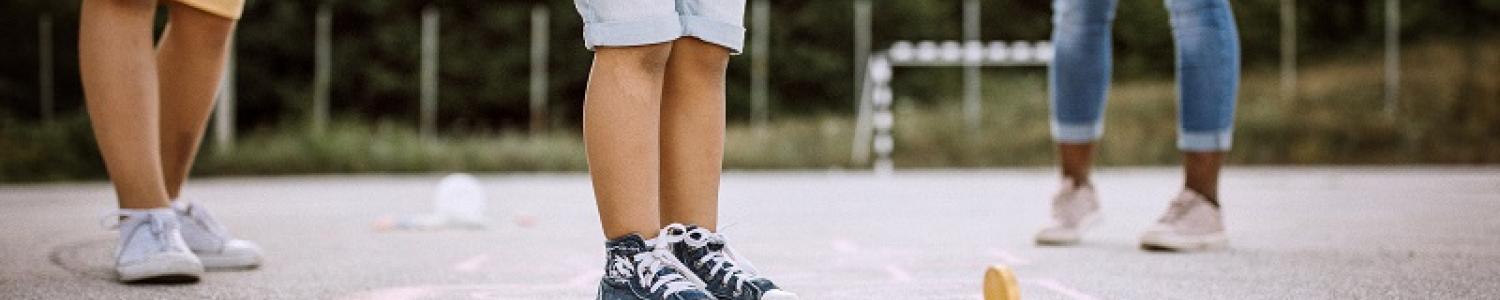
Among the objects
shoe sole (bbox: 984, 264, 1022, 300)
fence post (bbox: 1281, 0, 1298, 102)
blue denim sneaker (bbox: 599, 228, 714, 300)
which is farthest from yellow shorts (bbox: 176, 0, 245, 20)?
fence post (bbox: 1281, 0, 1298, 102)

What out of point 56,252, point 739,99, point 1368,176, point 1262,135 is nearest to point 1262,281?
point 56,252

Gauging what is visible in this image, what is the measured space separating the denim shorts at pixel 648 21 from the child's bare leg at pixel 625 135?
0.9 inches

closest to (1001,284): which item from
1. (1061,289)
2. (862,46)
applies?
(1061,289)

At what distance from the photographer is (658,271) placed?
2.06 m

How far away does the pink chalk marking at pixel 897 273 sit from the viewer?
8.99 feet

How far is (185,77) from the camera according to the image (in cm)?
297

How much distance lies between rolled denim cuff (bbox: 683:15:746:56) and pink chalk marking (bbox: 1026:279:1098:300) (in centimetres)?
65

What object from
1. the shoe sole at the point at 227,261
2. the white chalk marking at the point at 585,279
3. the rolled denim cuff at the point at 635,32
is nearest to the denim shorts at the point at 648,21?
the rolled denim cuff at the point at 635,32

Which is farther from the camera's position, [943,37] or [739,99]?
[943,37]

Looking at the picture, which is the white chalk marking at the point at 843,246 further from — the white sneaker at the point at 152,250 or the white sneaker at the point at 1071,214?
the white sneaker at the point at 152,250

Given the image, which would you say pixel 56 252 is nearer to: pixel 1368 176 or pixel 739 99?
pixel 1368 176

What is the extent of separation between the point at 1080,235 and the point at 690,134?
157 centimetres

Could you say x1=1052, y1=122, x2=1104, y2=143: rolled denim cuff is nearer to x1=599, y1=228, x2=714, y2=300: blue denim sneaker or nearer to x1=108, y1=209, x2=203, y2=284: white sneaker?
x1=599, y1=228, x2=714, y2=300: blue denim sneaker

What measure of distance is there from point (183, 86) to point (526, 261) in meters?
0.71
